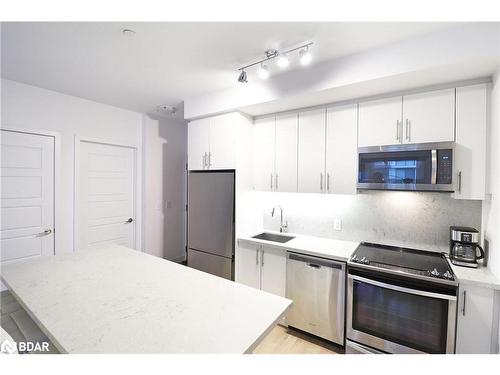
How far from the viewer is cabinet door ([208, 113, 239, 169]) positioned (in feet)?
8.56

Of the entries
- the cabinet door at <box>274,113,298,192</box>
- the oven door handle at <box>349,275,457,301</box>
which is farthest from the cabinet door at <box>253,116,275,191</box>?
the oven door handle at <box>349,275,457,301</box>

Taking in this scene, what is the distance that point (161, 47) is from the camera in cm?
177

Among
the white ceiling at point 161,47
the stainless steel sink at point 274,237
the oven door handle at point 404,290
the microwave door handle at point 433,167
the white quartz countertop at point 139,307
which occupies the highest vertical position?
the white ceiling at point 161,47

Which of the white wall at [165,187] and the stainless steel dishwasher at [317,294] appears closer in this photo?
the stainless steel dishwasher at [317,294]

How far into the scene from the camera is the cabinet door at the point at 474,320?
5.02 feet

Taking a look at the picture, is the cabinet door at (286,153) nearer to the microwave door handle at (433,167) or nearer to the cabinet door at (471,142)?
the microwave door handle at (433,167)

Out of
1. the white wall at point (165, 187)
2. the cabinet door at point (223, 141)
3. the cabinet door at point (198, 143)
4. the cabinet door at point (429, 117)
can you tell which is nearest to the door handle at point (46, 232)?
the white wall at point (165, 187)

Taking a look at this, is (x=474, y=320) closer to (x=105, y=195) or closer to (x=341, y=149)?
(x=341, y=149)

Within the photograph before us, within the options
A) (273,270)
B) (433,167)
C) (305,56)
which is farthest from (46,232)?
(433,167)

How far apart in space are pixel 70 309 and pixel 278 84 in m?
2.24

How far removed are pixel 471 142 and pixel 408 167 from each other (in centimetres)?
43
